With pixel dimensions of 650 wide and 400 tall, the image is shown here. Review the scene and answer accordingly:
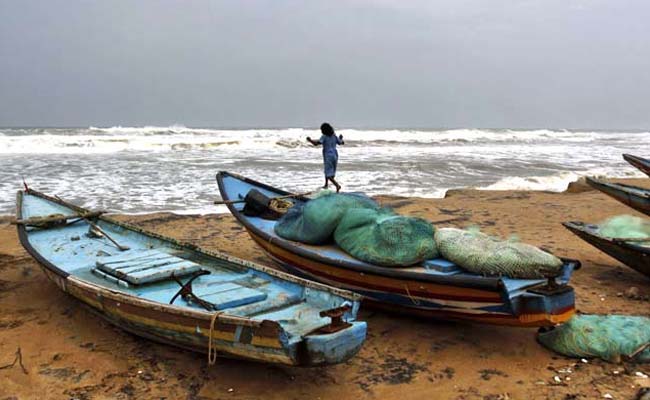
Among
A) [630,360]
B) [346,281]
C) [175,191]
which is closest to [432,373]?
[346,281]

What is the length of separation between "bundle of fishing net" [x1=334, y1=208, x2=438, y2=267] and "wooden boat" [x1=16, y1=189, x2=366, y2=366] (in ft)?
2.56

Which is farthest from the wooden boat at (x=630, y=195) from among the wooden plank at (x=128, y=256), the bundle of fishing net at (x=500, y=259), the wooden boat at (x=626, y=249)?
the wooden plank at (x=128, y=256)

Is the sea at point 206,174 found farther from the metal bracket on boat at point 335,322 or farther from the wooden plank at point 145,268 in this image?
the metal bracket on boat at point 335,322

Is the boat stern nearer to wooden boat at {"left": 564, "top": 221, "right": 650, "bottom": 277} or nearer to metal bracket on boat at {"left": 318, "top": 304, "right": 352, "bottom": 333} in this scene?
metal bracket on boat at {"left": 318, "top": 304, "right": 352, "bottom": 333}

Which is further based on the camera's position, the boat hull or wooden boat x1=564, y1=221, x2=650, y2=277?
wooden boat x1=564, y1=221, x2=650, y2=277

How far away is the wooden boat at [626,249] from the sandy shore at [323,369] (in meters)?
0.33

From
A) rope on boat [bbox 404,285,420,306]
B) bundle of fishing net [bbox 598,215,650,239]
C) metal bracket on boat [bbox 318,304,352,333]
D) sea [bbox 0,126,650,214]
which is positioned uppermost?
bundle of fishing net [bbox 598,215,650,239]

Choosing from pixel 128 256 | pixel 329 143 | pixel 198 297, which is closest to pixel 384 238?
pixel 198 297

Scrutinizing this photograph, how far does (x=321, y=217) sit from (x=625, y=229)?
12.4 feet

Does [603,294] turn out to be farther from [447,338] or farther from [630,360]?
[447,338]

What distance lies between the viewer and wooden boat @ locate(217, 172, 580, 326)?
4.10m

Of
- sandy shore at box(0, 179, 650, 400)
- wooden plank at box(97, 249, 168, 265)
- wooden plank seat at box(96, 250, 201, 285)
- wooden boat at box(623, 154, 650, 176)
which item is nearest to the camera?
sandy shore at box(0, 179, 650, 400)

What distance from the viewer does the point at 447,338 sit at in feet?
15.7

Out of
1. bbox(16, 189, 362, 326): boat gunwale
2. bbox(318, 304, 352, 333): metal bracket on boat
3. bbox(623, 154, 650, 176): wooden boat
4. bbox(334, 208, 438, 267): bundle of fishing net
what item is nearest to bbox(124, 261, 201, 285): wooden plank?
bbox(16, 189, 362, 326): boat gunwale
